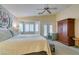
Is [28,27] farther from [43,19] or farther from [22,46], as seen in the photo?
[22,46]

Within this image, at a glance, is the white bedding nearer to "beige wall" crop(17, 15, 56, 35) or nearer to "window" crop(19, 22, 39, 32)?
"window" crop(19, 22, 39, 32)

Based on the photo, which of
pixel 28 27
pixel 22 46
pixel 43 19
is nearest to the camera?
pixel 22 46

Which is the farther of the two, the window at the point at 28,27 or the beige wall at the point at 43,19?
the beige wall at the point at 43,19

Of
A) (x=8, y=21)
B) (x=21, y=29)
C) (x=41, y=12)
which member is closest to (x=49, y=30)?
(x=41, y=12)

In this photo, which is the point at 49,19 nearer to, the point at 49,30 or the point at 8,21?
the point at 49,30

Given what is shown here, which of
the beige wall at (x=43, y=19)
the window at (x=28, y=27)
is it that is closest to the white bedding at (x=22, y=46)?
the window at (x=28, y=27)

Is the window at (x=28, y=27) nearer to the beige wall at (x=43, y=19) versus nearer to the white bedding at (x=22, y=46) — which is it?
the beige wall at (x=43, y=19)

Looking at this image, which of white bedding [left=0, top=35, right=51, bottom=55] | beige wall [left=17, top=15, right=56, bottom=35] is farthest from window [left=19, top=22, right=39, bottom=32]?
white bedding [left=0, top=35, right=51, bottom=55]

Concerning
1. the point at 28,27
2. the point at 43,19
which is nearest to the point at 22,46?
the point at 28,27

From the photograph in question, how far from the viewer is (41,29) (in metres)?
4.16

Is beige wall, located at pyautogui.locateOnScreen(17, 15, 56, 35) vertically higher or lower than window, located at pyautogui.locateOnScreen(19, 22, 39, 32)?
higher

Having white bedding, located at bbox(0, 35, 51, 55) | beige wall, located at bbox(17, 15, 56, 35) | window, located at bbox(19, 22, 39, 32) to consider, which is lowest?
white bedding, located at bbox(0, 35, 51, 55)

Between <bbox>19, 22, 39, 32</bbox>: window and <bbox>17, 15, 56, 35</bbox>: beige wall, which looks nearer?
<bbox>19, 22, 39, 32</bbox>: window
